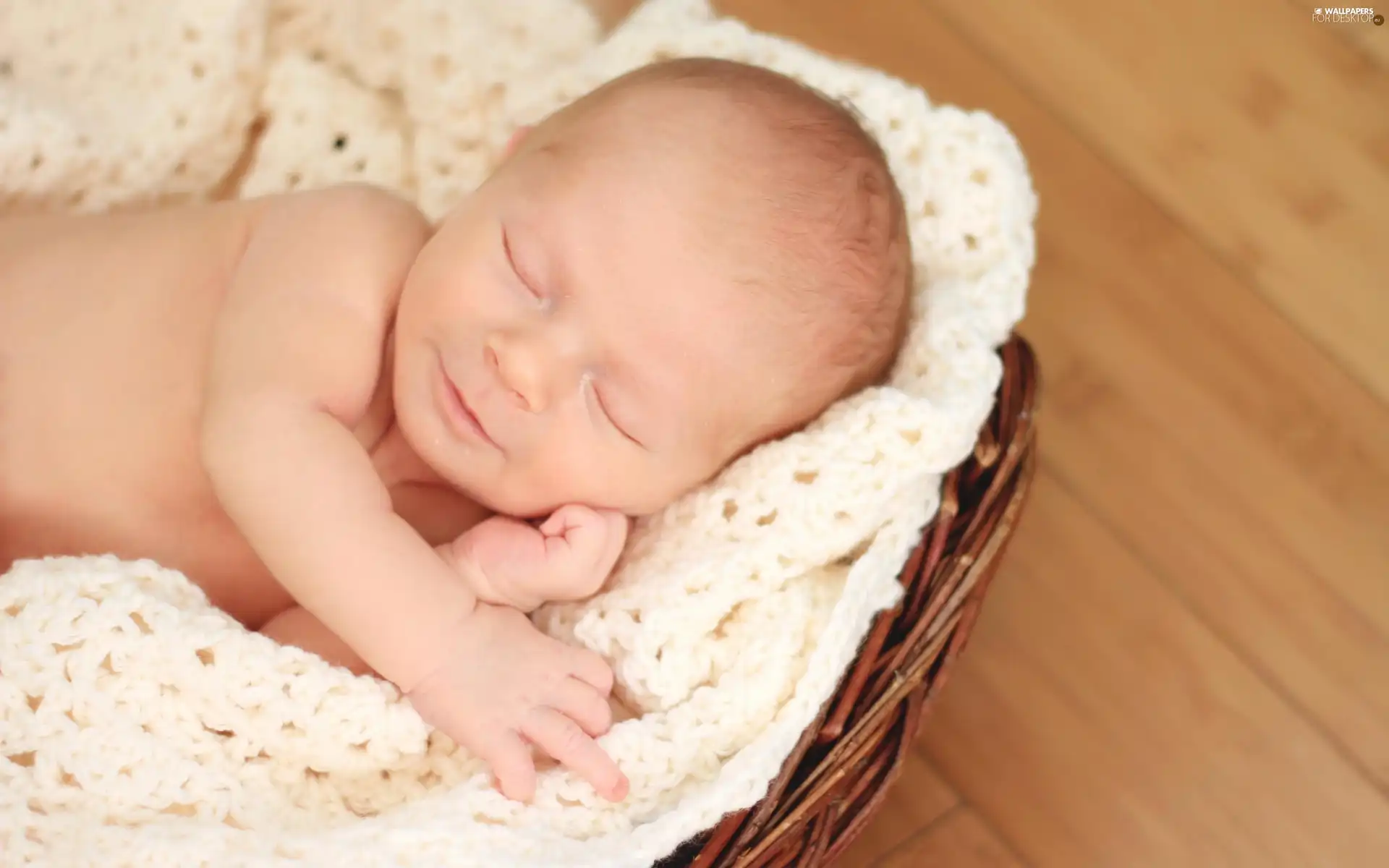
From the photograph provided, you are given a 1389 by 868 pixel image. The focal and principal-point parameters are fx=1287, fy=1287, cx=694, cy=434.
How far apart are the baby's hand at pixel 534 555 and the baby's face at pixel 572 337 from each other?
29 millimetres

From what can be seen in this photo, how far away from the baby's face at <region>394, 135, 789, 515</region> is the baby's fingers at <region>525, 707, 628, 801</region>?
18 centimetres

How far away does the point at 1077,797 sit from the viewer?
1.31m

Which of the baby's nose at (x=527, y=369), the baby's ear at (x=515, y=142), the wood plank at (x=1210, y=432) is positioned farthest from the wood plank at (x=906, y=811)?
the baby's ear at (x=515, y=142)

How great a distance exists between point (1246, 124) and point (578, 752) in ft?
3.80

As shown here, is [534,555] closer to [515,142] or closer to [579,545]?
[579,545]

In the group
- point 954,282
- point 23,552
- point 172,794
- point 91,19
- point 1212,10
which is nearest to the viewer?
point 172,794

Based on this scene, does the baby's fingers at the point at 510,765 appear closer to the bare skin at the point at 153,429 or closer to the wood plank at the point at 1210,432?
the bare skin at the point at 153,429

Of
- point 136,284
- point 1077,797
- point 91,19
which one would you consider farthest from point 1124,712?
point 91,19

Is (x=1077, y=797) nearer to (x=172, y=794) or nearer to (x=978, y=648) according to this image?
(x=978, y=648)

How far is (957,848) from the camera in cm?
129

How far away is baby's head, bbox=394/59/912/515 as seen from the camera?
95 cm

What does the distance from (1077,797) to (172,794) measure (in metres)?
0.87

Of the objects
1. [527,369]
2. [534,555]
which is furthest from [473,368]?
[534,555]

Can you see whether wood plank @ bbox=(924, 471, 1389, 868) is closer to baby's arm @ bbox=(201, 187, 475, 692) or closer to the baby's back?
baby's arm @ bbox=(201, 187, 475, 692)
